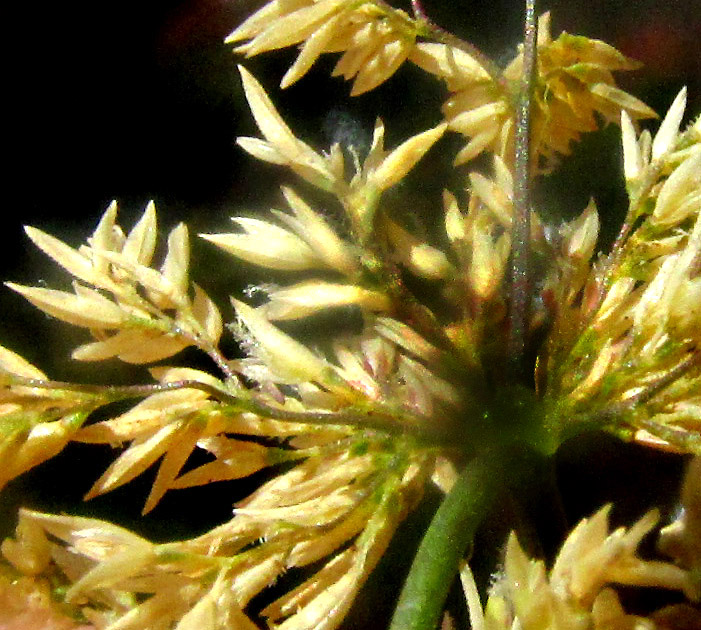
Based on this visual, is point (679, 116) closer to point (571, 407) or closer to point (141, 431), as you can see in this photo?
point (571, 407)

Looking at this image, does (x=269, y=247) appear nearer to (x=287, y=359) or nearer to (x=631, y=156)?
(x=287, y=359)

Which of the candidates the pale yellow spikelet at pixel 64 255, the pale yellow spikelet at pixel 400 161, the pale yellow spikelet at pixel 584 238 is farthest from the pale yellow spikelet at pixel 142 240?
the pale yellow spikelet at pixel 584 238

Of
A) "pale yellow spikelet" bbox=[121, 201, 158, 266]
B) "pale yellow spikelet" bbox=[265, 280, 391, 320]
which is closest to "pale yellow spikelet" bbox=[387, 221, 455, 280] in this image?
"pale yellow spikelet" bbox=[265, 280, 391, 320]

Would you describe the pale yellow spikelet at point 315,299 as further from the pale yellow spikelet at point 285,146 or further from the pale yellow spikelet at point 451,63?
the pale yellow spikelet at point 451,63

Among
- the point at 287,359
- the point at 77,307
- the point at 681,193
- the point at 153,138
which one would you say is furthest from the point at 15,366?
the point at 681,193

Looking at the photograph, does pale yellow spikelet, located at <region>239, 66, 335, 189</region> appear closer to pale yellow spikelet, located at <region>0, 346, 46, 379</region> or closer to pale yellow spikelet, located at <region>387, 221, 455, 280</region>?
pale yellow spikelet, located at <region>387, 221, 455, 280</region>

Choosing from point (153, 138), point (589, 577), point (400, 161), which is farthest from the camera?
point (153, 138)
